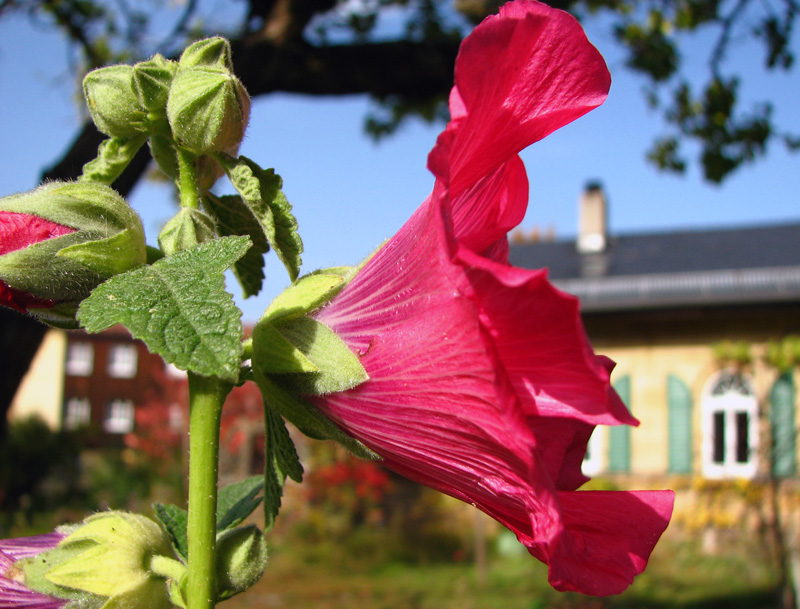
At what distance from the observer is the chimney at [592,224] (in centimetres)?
1678

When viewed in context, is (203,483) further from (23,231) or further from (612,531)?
(612,531)

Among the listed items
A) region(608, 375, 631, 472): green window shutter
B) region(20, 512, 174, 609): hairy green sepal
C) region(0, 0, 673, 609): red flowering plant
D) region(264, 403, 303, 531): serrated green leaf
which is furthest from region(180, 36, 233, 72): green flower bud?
region(608, 375, 631, 472): green window shutter

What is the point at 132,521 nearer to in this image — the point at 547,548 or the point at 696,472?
the point at 547,548

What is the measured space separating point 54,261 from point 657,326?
12.4 metres

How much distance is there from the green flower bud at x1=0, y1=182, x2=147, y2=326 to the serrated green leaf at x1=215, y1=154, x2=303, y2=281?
0.35 feet

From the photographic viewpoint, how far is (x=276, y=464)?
0.81m

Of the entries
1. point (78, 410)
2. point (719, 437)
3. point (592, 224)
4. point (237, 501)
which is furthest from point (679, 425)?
point (78, 410)

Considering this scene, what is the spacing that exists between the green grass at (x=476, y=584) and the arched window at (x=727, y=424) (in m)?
1.60

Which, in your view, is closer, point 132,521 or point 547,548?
point 547,548

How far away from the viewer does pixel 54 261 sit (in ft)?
2.32

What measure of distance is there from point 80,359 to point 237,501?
2763 centimetres

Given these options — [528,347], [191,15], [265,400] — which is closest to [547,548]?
[528,347]

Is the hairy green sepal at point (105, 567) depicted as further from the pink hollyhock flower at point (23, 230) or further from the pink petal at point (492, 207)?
the pink petal at point (492, 207)

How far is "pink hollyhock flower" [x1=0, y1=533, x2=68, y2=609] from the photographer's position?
2.54 ft
